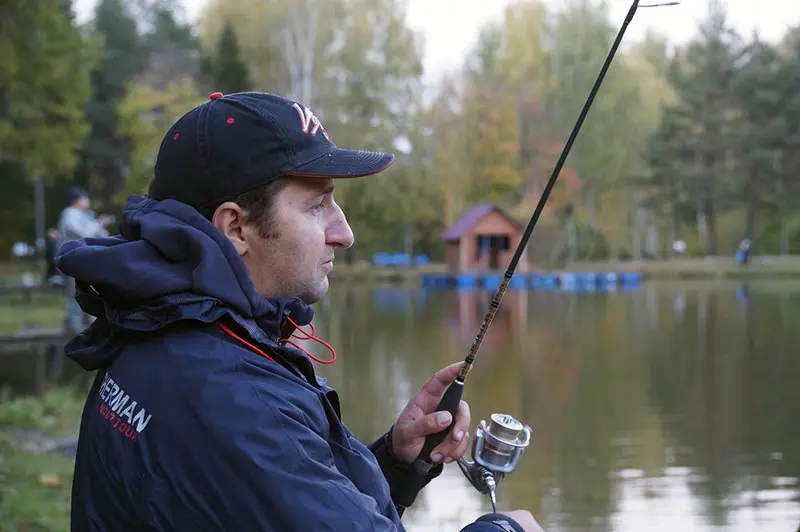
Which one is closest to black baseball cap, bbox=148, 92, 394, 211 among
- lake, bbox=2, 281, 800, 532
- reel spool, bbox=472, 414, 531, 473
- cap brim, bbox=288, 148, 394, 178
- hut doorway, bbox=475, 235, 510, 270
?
cap brim, bbox=288, 148, 394, 178

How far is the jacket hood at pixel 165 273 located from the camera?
161cm

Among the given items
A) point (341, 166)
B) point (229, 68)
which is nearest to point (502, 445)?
point (341, 166)

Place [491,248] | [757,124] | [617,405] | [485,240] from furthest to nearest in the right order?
[757,124] → [485,240] → [491,248] → [617,405]

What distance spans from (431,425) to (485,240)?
122 feet

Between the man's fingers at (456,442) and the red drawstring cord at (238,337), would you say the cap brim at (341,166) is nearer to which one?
the red drawstring cord at (238,337)

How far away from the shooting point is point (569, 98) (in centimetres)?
4678

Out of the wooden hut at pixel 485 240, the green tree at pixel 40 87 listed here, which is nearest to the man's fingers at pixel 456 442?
the green tree at pixel 40 87

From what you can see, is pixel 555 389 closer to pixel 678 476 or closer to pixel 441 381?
A: pixel 678 476

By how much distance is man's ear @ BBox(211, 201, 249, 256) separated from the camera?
1.78 m

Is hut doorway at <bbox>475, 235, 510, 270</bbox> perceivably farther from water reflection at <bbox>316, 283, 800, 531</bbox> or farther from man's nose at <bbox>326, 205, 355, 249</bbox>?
man's nose at <bbox>326, 205, 355, 249</bbox>

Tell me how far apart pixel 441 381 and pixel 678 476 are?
4372mm

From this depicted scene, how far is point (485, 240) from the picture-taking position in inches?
1547

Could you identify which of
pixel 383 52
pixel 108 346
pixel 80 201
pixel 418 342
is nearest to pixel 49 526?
pixel 108 346

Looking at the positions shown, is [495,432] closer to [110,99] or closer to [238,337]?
[238,337]
